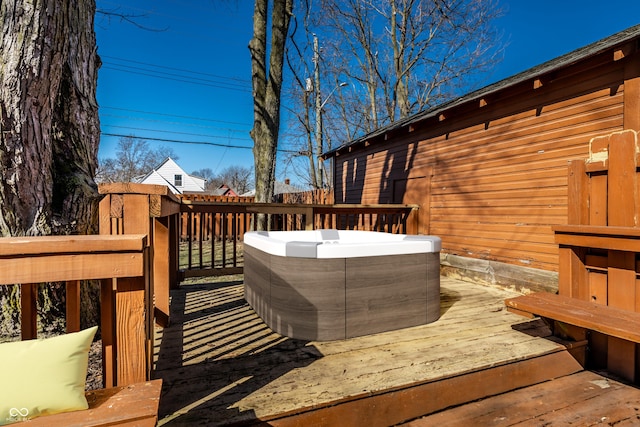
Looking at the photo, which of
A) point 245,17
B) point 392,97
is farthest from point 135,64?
point 392,97

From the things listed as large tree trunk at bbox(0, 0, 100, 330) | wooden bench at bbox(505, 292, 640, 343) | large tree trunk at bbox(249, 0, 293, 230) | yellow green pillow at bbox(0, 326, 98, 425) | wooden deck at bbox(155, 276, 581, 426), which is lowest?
wooden deck at bbox(155, 276, 581, 426)

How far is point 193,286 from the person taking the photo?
4188 millimetres

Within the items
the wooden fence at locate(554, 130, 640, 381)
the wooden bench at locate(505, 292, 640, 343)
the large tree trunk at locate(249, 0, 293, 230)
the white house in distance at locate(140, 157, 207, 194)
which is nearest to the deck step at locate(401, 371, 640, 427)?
the wooden fence at locate(554, 130, 640, 381)

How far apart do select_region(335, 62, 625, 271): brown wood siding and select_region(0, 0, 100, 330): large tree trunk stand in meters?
4.19

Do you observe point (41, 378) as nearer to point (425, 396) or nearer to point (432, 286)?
point (425, 396)

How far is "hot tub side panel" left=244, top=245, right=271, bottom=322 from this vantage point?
2.57 meters

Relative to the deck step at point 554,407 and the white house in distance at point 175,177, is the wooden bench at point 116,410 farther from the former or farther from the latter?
the white house in distance at point 175,177

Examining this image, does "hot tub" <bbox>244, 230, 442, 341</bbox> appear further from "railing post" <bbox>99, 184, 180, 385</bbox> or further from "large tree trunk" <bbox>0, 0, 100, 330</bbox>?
"large tree trunk" <bbox>0, 0, 100, 330</bbox>

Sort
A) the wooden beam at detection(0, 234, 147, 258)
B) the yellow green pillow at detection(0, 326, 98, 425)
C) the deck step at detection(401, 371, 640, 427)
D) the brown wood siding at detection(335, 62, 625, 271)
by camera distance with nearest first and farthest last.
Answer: the yellow green pillow at detection(0, 326, 98, 425), the wooden beam at detection(0, 234, 147, 258), the deck step at detection(401, 371, 640, 427), the brown wood siding at detection(335, 62, 625, 271)

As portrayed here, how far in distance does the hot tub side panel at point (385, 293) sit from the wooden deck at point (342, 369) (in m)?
0.09

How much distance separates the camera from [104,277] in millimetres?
1108

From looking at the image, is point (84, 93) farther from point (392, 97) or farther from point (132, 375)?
point (392, 97)

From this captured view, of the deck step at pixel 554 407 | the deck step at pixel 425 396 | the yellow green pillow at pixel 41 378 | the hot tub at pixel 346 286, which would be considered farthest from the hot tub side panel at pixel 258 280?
the yellow green pillow at pixel 41 378

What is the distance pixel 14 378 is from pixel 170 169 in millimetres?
28130
